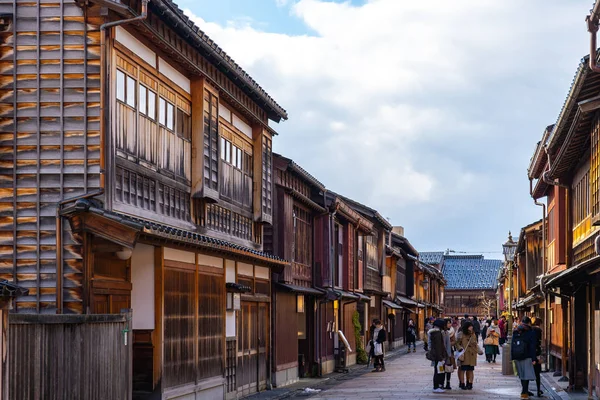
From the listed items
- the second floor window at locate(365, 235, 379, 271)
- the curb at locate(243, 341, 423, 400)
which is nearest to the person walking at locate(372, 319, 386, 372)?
the curb at locate(243, 341, 423, 400)

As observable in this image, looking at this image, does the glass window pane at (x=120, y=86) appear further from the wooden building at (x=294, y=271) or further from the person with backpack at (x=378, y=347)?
the person with backpack at (x=378, y=347)

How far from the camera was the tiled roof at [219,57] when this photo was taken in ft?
60.8

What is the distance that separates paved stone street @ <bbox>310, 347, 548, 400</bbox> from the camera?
2653 cm

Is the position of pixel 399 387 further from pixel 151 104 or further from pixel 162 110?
pixel 151 104

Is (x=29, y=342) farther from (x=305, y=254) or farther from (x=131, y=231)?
(x=305, y=254)

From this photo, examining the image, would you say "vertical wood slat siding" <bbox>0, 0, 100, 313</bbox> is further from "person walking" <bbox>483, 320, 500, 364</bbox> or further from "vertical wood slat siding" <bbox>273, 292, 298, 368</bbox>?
"person walking" <bbox>483, 320, 500, 364</bbox>

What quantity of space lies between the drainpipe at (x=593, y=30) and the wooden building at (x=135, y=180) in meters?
7.48

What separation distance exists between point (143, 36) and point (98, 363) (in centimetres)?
649

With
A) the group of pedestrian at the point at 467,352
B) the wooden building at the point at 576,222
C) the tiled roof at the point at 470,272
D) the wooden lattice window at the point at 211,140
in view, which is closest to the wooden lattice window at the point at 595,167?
the wooden building at the point at 576,222

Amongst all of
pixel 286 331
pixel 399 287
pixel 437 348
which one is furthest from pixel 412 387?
pixel 399 287

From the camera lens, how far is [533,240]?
51406 mm

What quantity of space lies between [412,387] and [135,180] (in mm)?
14805

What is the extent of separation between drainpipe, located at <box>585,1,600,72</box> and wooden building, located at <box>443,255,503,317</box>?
11845cm

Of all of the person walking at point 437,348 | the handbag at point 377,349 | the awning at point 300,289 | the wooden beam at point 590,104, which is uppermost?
the wooden beam at point 590,104
